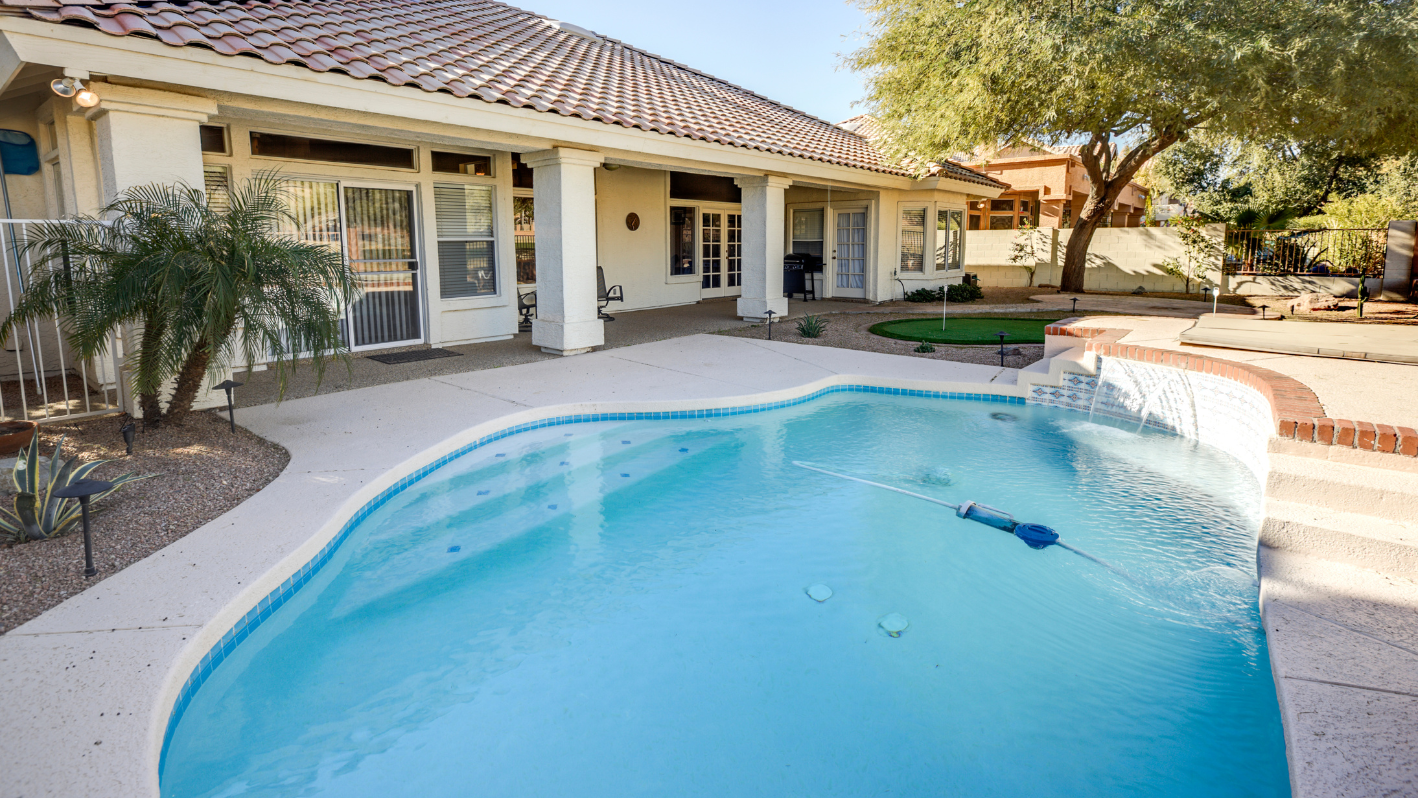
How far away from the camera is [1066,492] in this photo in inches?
223

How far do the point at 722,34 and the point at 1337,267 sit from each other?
738 inches

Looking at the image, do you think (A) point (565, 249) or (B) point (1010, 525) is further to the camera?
(A) point (565, 249)

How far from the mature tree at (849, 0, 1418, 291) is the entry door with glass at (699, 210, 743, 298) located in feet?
13.5

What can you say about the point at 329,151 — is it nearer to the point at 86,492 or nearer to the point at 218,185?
the point at 218,185

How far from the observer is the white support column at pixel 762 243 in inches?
491

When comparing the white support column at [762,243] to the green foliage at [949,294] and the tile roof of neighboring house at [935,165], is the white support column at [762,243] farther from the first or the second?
the green foliage at [949,294]

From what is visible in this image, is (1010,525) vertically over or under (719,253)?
under

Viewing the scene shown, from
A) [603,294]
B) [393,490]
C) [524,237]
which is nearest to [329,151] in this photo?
[524,237]

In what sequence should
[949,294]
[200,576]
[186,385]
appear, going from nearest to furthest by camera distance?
[200,576] → [186,385] → [949,294]

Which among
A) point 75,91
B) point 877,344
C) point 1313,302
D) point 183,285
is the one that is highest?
point 75,91

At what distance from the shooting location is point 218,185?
25.8 feet

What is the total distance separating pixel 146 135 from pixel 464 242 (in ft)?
14.5

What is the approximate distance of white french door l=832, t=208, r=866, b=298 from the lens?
55.4ft

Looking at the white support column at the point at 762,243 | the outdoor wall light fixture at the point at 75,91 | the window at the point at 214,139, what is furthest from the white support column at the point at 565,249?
the outdoor wall light fixture at the point at 75,91
